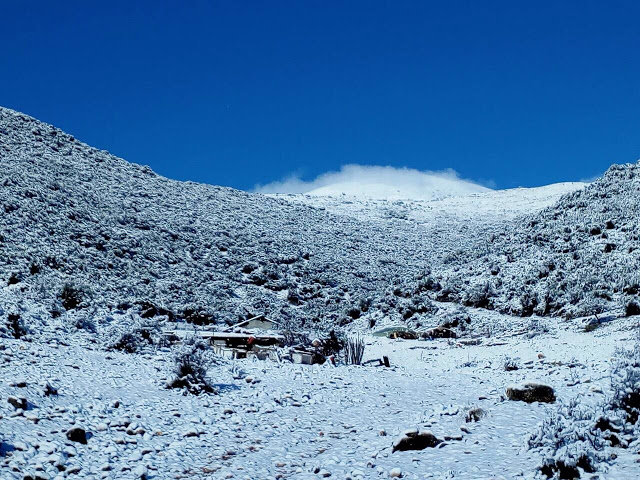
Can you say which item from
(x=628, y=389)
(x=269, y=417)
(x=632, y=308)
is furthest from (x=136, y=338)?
(x=632, y=308)

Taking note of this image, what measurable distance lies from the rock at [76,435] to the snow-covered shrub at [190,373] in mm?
4209

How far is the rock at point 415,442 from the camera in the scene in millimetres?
9586

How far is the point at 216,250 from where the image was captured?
2195 inches

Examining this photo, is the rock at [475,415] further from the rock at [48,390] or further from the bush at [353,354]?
the bush at [353,354]

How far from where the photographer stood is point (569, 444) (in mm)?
7688

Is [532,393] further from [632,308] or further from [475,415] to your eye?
[632,308]

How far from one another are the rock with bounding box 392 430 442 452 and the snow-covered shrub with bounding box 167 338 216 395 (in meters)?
6.23

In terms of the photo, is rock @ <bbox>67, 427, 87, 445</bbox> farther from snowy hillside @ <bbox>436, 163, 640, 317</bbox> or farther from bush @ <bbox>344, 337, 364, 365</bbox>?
snowy hillside @ <bbox>436, 163, 640, 317</bbox>

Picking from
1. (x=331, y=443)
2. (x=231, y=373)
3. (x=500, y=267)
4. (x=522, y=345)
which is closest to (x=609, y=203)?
(x=500, y=267)

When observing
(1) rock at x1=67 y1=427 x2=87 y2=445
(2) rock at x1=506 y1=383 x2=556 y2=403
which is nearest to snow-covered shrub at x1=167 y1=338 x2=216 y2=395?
(1) rock at x1=67 y1=427 x2=87 y2=445

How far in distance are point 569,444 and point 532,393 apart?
182 inches

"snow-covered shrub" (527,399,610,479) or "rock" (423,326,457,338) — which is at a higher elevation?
"rock" (423,326,457,338)

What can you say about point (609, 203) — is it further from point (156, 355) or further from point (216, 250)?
point (156, 355)

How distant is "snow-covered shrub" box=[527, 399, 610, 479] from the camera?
24.4ft
